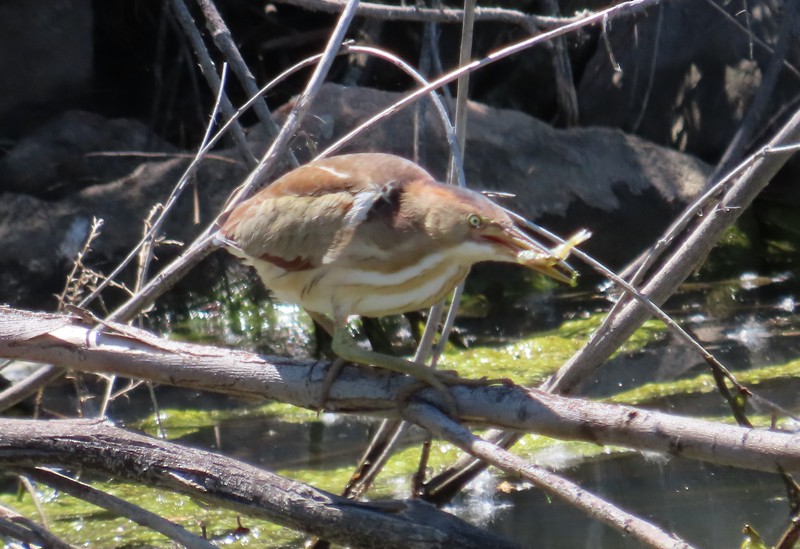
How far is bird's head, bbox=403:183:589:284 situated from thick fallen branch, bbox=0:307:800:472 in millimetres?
230

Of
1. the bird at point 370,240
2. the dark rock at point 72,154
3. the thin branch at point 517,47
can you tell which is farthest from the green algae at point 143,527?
the dark rock at point 72,154

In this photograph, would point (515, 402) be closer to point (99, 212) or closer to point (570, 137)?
point (99, 212)

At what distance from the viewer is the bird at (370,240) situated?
196 centimetres

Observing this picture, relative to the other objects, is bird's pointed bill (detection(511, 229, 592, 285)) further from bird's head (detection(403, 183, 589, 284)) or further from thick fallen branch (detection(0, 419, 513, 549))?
thick fallen branch (detection(0, 419, 513, 549))

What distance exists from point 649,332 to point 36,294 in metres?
2.71

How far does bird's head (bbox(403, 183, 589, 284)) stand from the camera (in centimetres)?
179

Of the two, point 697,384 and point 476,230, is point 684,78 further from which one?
point 476,230

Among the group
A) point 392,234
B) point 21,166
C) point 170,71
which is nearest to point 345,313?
point 392,234

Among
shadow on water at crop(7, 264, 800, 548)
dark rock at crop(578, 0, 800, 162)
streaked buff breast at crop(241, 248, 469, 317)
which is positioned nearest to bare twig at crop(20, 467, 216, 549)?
streaked buff breast at crop(241, 248, 469, 317)

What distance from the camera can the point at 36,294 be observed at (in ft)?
15.1

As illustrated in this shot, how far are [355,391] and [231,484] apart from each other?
286mm

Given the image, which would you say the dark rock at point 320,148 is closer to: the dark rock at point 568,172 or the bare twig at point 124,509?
the dark rock at point 568,172

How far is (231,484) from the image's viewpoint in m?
1.88

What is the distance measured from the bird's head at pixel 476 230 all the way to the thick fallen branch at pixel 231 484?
18.1 inches
